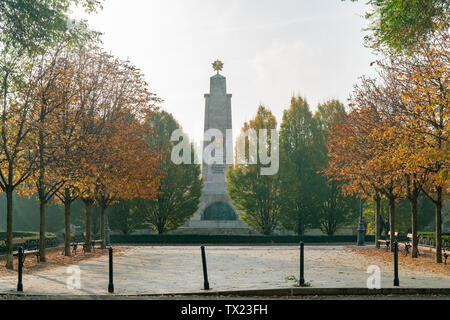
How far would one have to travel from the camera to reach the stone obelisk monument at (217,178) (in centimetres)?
4106

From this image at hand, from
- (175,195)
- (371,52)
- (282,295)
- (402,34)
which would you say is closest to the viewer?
(282,295)

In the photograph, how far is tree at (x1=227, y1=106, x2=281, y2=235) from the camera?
35938 millimetres

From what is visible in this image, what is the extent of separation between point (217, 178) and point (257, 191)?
307 inches

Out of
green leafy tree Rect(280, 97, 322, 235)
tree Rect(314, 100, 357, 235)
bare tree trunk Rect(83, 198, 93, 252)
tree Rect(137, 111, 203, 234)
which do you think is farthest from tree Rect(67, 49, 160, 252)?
tree Rect(314, 100, 357, 235)

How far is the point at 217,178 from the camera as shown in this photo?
4303 centimetres

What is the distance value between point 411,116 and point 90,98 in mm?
13740

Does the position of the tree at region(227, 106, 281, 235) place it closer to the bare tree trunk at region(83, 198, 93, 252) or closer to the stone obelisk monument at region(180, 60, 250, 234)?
the stone obelisk monument at region(180, 60, 250, 234)

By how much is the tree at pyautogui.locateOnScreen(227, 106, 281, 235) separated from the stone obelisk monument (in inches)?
179

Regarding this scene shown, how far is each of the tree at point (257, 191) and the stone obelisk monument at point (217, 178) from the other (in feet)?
14.9

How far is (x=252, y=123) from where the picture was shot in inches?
1470

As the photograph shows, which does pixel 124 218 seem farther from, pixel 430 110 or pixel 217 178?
pixel 430 110

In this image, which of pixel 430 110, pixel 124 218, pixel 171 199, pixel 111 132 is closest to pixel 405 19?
pixel 430 110
